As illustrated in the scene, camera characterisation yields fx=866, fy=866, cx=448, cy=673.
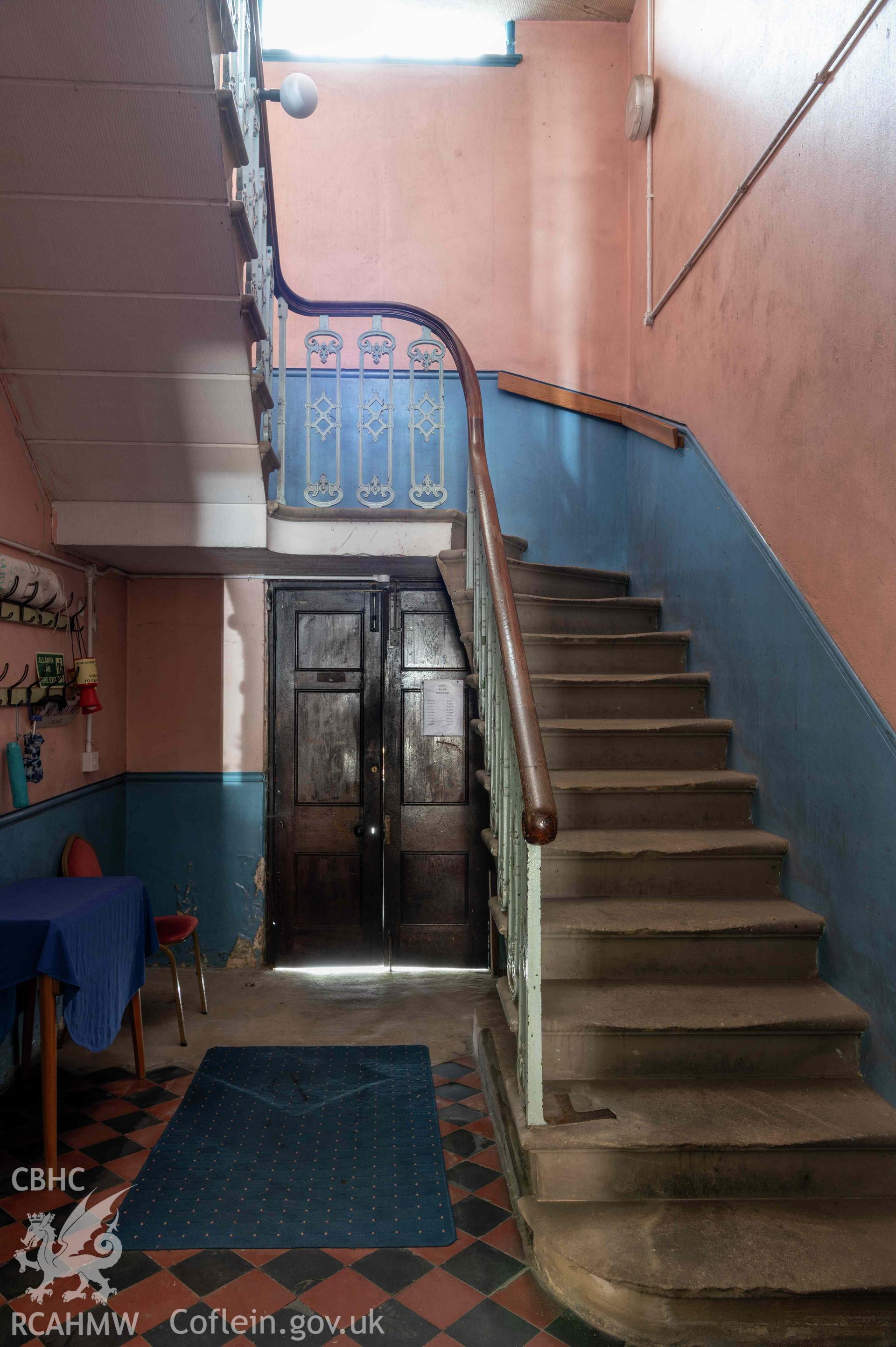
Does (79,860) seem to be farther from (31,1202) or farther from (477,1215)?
(477,1215)

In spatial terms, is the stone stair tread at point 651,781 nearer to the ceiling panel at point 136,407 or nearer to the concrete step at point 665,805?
the concrete step at point 665,805

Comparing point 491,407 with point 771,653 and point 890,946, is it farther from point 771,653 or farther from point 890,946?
point 890,946

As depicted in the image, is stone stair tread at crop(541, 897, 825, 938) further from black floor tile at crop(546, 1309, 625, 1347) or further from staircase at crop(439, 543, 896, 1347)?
black floor tile at crop(546, 1309, 625, 1347)

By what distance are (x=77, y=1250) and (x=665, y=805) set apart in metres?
2.18

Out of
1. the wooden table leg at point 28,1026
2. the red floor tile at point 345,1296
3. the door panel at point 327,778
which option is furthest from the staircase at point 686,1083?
the wooden table leg at point 28,1026

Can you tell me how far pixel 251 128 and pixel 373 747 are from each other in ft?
9.59

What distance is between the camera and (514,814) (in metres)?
2.41

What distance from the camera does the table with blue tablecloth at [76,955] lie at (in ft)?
8.77

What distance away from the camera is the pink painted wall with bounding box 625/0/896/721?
2.34 m

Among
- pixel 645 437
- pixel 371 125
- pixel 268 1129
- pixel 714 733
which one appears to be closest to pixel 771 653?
pixel 714 733

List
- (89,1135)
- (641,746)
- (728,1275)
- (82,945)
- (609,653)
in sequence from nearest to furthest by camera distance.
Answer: (728,1275) → (82,945) → (89,1135) → (641,746) → (609,653)

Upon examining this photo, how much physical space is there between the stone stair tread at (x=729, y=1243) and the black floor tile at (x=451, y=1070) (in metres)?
1.26

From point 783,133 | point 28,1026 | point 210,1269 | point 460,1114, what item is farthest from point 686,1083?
point 783,133

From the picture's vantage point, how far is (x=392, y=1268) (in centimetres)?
221
